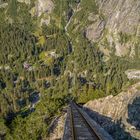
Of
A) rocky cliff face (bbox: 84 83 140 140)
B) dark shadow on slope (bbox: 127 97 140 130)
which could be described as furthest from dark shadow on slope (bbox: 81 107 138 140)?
dark shadow on slope (bbox: 127 97 140 130)

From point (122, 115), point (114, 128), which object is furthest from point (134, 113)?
point (114, 128)

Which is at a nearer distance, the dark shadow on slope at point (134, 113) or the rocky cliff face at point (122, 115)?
the rocky cliff face at point (122, 115)

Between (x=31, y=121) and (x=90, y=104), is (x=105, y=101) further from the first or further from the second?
(x=31, y=121)

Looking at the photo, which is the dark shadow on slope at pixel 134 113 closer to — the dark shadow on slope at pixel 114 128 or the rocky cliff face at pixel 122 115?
the rocky cliff face at pixel 122 115

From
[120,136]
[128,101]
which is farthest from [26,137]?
[120,136]

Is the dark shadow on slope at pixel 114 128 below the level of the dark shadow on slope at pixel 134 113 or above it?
below

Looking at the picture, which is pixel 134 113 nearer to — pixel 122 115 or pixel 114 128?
pixel 122 115

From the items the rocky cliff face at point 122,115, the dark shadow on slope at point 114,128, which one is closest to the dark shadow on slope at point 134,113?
the rocky cliff face at point 122,115

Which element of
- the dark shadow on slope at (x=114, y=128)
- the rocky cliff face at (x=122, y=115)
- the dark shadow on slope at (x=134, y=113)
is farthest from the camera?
the dark shadow on slope at (x=134, y=113)
